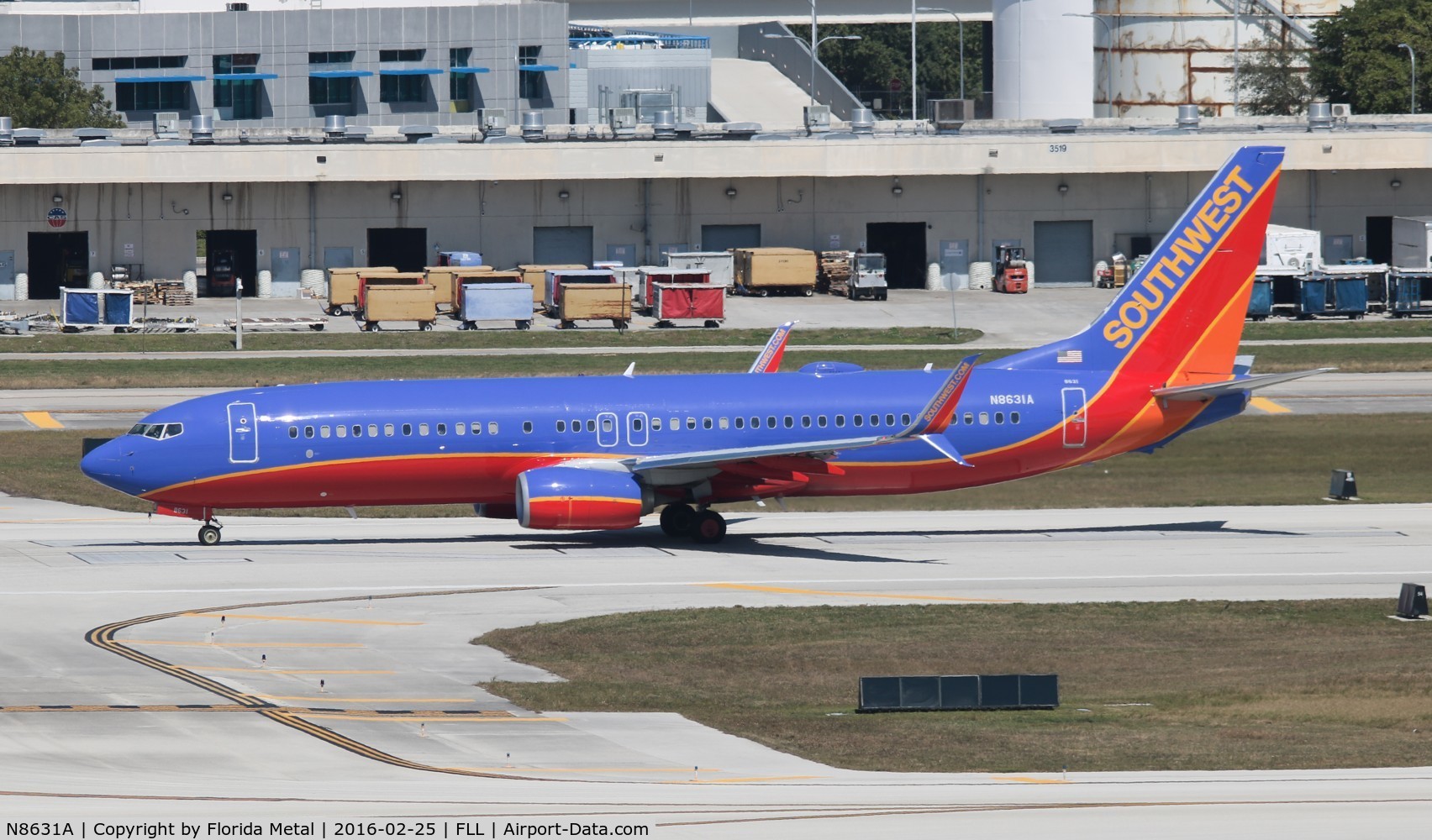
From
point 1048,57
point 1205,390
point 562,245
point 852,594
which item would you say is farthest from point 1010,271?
point 852,594

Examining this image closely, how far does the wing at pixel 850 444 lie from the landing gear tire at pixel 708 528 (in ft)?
6.27

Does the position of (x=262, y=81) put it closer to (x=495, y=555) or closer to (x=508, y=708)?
(x=495, y=555)

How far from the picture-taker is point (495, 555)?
144ft

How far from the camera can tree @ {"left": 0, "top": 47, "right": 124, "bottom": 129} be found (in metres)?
133

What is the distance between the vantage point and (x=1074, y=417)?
4600 centimetres

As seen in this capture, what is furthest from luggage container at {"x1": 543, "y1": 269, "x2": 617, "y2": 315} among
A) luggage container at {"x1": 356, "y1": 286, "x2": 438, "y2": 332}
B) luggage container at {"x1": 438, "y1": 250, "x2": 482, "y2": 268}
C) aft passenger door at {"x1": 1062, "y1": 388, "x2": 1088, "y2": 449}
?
aft passenger door at {"x1": 1062, "y1": 388, "x2": 1088, "y2": 449}

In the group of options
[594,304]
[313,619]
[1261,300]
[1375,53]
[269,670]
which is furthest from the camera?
[1375,53]

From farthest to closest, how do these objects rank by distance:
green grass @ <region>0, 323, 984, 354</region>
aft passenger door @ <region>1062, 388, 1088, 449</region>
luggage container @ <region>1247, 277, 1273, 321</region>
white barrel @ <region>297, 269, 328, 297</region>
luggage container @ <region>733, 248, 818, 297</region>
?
white barrel @ <region>297, 269, 328, 297</region>
luggage container @ <region>733, 248, 818, 297</region>
luggage container @ <region>1247, 277, 1273, 321</region>
green grass @ <region>0, 323, 984, 354</region>
aft passenger door @ <region>1062, 388, 1088, 449</region>

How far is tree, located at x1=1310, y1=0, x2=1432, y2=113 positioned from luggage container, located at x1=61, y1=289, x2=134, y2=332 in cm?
8631

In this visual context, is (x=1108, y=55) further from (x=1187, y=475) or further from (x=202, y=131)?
(x=1187, y=475)

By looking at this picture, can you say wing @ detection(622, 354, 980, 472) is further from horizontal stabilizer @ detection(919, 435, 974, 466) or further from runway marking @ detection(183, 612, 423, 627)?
runway marking @ detection(183, 612, 423, 627)

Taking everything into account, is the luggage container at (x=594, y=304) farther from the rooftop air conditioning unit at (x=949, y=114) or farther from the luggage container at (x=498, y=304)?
the rooftop air conditioning unit at (x=949, y=114)

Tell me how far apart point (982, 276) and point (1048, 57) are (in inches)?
1481

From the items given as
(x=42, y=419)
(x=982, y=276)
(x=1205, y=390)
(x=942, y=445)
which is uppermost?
(x=982, y=276)
